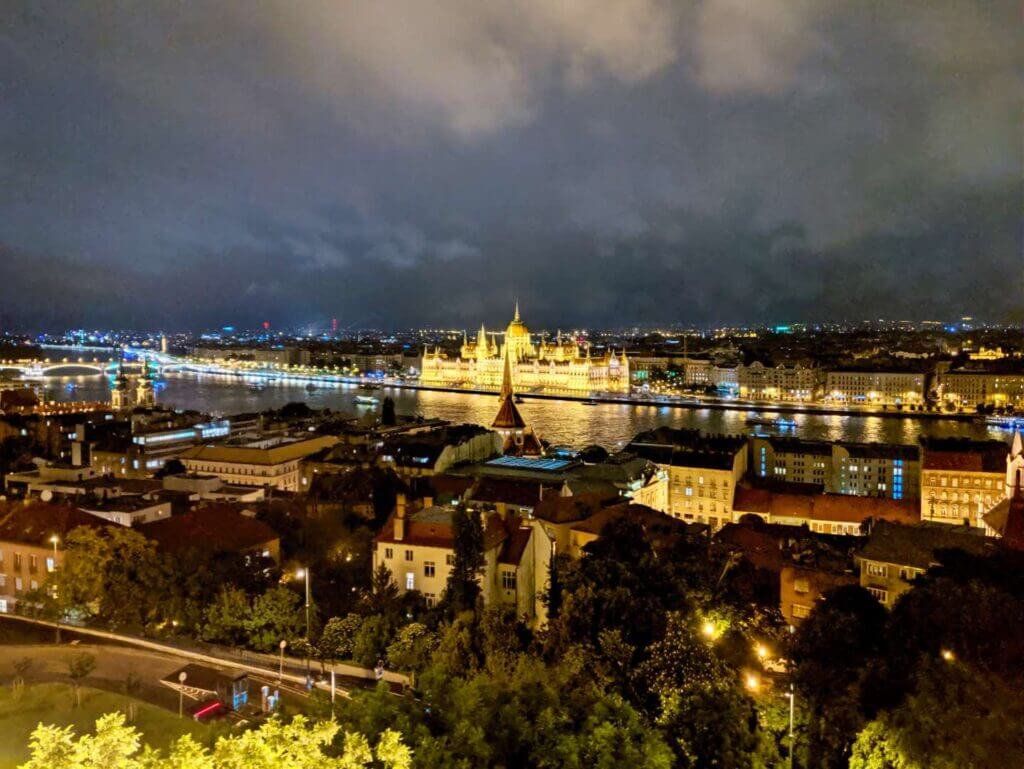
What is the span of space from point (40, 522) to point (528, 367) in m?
41.8

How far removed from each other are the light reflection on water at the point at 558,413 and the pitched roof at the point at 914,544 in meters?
15.9

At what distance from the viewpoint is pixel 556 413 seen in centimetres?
Result: 3509

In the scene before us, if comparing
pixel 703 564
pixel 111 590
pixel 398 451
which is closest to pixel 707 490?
pixel 398 451

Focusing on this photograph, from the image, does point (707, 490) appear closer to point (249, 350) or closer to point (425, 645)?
point (425, 645)

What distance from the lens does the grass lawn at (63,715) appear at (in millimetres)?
4941

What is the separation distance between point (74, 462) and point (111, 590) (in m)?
8.85

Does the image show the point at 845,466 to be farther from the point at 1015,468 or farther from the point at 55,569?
the point at 55,569

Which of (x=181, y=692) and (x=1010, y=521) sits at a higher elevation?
(x=1010, y=521)

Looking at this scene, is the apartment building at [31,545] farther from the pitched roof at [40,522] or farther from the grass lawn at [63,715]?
the grass lawn at [63,715]

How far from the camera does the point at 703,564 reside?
701 centimetres

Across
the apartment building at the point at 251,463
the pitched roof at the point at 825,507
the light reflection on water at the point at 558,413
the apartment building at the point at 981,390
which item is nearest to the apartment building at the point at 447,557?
the pitched roof at the point at 825,507

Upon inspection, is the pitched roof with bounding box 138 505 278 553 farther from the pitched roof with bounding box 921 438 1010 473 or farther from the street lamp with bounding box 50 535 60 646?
the pitched roof with bounding box 921 438 1010 473

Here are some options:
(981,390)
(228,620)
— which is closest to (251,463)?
(228,620)

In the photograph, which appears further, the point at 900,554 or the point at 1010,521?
the point at 1010,521
